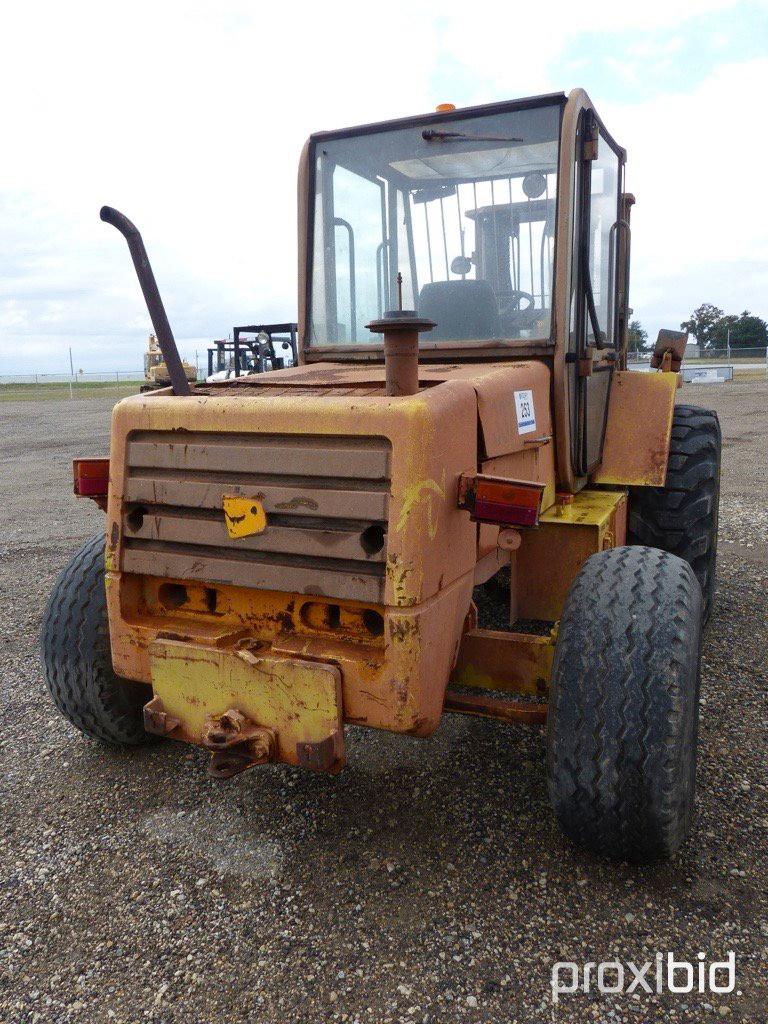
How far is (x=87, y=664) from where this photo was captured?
328 cm

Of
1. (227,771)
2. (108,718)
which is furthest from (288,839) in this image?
(108,718)

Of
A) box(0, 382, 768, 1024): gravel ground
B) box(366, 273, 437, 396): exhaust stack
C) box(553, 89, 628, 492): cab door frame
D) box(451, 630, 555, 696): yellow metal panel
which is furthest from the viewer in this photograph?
box(553, 89, 628, 492): cab door frame

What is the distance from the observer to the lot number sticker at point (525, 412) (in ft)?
9.86

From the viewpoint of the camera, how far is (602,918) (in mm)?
2469

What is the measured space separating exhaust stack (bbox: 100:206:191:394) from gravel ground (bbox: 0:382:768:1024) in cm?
167

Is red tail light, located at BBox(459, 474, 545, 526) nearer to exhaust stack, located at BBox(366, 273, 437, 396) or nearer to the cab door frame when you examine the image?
exhaust stack, located at BBox(366, 273, 437, 396)

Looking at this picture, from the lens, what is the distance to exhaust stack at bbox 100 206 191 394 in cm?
264

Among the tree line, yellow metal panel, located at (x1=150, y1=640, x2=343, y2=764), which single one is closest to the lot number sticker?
yellow metal panel, located at (x1=150, y1=640, x2=343, y2=764)

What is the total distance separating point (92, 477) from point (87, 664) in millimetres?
816

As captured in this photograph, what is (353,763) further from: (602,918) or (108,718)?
(602,918)

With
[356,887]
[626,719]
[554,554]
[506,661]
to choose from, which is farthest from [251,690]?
[554,554]

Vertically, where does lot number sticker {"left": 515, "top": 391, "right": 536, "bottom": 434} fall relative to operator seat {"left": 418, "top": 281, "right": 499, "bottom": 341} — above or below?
below

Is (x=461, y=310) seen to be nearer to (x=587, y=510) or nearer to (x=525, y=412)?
(x=525, y=412)

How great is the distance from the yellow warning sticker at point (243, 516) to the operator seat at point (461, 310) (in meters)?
1.34
